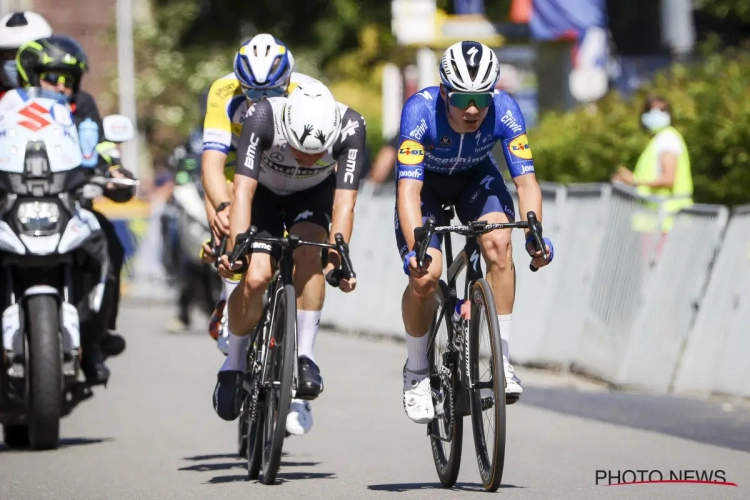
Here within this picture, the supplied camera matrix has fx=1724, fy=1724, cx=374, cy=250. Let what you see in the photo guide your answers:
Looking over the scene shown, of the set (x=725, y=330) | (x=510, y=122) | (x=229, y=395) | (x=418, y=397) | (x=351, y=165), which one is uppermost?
(x=510, y=122)

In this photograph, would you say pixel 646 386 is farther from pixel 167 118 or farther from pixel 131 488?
pixel 167 118

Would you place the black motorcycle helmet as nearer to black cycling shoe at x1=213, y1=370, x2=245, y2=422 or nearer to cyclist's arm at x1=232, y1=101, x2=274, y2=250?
cyclist's arm at x1=232, y1=101, x2=274, y2=250

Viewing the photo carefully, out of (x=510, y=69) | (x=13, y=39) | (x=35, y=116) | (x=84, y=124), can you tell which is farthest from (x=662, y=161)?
(x=510, y=69)

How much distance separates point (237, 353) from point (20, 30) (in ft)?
9.81

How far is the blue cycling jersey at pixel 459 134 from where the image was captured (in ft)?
26.6

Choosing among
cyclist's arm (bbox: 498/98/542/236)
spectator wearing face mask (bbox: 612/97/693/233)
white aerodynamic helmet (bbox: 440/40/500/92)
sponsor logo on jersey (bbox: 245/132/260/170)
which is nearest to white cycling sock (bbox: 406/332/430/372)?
cyclist's arm (bbox: 498/98/542/236)

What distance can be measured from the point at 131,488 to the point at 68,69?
287cm

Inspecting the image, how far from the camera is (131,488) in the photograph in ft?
26.8

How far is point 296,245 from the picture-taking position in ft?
26.9

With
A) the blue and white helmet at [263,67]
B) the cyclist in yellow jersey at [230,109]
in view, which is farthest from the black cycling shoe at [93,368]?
the blue and white helmet at [263,67]

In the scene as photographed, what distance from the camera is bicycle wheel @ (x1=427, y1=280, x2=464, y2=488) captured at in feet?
25.9

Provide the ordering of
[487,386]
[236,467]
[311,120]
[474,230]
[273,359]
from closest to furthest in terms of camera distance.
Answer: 1. [487,386]
2. [474,230]
3. [311,120]
4. [273,359]
5. [236,467]

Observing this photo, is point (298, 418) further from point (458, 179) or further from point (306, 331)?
point (458, 179)

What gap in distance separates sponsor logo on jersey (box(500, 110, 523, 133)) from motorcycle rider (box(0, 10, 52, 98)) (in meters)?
3.48
